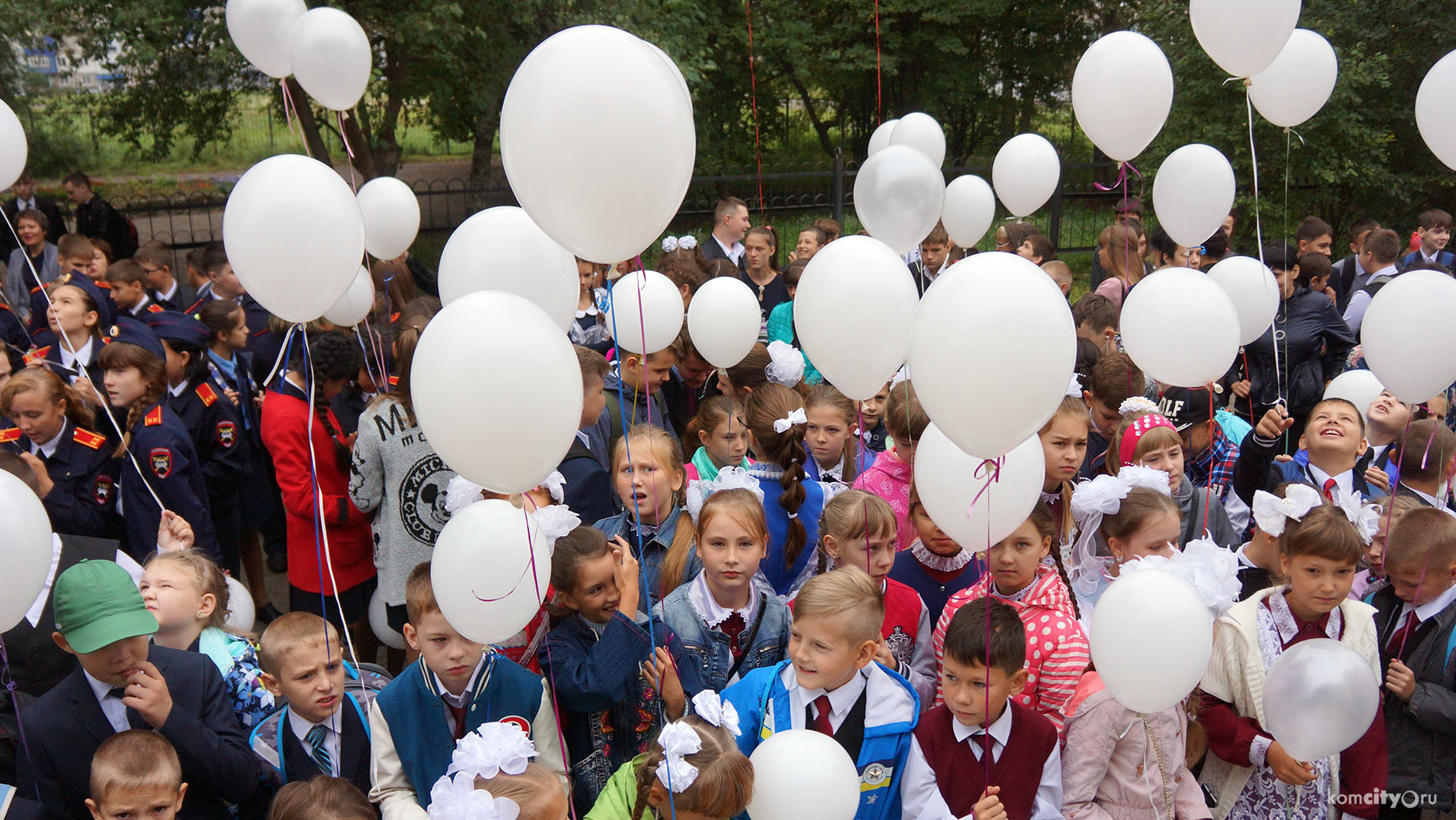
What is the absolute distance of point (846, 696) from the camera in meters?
2.63

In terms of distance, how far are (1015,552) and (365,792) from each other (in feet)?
5.98

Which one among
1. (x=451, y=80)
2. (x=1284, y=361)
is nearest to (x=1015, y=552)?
(x=1284, y=361)

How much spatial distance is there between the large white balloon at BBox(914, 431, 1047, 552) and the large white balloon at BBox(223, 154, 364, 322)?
1.65 m

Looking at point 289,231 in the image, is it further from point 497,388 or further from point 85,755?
point 85,755

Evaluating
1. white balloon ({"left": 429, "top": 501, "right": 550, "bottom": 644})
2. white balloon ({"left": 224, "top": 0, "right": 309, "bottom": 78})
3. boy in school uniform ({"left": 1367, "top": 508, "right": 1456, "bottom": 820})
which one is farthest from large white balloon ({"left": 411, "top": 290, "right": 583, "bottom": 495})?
white balloon ({"left": 224, "top": 0, "right": 309, "bottom": 78})

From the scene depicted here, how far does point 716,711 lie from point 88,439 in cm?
301

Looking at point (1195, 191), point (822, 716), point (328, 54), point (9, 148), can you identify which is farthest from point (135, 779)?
point (1195, 191)

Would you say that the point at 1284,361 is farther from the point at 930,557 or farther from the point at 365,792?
the point at 365,792

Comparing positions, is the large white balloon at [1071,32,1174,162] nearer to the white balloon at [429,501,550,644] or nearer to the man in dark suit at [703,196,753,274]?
the man in dark suit at [703,196,753,274]

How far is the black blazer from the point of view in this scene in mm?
2553

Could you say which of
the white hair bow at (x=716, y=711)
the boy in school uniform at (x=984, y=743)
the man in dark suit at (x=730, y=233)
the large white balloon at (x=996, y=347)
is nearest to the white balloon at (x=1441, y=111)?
the large white balloon at (x=996, y=347)

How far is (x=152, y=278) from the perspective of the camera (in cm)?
654

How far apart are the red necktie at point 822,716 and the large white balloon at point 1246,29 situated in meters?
2.79

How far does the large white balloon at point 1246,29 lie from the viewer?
12.2 ft
